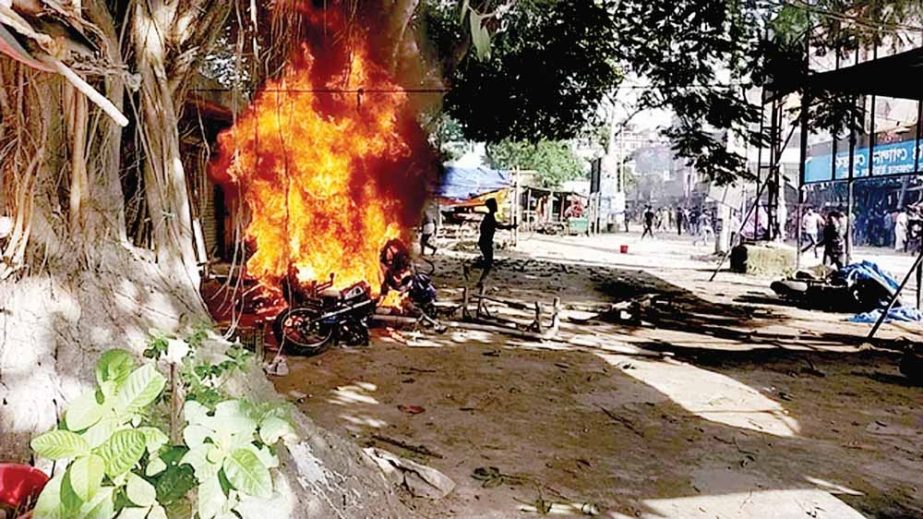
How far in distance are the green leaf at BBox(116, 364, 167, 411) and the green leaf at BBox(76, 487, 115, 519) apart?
218mm

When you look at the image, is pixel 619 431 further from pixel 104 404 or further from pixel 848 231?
pixel 848 231

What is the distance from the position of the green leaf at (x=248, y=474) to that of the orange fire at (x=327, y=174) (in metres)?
8.01

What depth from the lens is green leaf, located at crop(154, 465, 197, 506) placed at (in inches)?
71.5

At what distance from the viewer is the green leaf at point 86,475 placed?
1.66 m

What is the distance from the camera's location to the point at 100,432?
1.73 metres

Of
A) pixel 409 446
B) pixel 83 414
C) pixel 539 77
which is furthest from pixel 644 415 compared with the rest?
pixel 539 77

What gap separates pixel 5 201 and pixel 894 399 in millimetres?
8262

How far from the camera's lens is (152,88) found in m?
3.37

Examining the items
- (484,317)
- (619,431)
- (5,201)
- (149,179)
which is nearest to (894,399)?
(619,431)

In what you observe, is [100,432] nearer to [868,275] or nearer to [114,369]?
[114,369]

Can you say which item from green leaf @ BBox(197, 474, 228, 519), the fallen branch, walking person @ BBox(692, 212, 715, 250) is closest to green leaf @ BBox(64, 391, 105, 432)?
green leaf @ BBox(197, 474, 228, 519)

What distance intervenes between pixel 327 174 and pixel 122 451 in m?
9.37

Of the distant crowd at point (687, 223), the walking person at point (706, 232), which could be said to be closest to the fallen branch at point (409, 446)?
the distant crowd at point (687, 223)

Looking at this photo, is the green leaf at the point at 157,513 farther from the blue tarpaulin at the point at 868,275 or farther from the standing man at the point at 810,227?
the standing man at the point at 810,227
